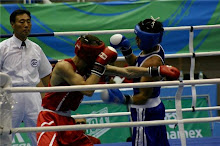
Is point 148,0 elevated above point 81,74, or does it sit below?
above

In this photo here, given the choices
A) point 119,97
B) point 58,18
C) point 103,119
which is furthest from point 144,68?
point 58,18

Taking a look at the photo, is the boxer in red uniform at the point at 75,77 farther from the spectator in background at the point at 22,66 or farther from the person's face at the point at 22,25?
the person's face at the point at 22,25

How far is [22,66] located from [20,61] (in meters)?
0.06

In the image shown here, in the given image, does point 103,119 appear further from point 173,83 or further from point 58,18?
point 173,83

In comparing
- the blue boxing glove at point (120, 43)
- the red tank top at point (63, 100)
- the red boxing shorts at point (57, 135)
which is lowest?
the red boxing shorts at point (57, 135)

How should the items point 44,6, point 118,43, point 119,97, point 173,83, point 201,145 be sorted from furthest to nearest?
point 44,6 → point 201,145 → point 118,43 → point 119,97 → point 173,83

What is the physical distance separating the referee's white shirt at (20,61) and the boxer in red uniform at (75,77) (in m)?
1.16

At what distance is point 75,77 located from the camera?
3.35 m

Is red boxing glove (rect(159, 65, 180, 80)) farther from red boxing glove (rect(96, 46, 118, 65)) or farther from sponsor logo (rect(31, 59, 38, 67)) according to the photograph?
sponsor logo (rect(31, 59, 38, 67))

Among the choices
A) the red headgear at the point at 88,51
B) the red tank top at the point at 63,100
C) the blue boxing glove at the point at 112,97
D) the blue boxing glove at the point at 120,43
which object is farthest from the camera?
the blue boxing glove at the point at 120,43

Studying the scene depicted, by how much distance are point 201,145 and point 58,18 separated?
3.68 m

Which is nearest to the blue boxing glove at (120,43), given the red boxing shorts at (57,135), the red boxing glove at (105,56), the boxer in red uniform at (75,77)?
the boxer in red uniform at (75,77)

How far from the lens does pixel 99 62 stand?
10.8 feet

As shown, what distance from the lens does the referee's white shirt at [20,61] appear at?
4.64 m
